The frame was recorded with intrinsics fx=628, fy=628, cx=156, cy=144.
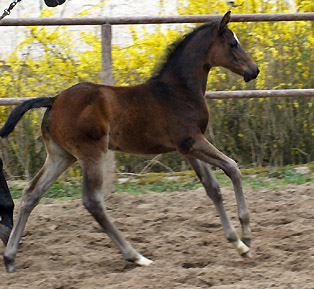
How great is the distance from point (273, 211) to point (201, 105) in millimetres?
1224

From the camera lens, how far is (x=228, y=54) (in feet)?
14.5

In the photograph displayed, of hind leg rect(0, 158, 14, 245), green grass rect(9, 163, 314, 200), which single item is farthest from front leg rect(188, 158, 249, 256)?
green grass rect(9, 163, 314, 200)

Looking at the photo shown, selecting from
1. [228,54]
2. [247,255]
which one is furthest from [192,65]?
[247,255]

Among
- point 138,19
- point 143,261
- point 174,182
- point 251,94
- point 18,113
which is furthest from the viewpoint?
point 174,182

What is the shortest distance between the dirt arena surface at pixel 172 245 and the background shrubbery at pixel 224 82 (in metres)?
1.41

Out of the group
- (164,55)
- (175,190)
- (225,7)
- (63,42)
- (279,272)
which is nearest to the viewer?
(279,272)

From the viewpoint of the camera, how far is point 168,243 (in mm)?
4328

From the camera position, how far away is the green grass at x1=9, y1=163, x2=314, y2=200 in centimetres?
603

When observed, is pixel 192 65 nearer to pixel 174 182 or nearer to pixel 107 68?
pixel 107 68

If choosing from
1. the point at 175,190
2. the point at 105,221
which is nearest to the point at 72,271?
the point at 105,221

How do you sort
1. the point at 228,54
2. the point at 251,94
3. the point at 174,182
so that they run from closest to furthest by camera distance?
the point at 228,54
the point at 251,94
the point at 174,182

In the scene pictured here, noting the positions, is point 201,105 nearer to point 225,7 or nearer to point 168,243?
point 168,243

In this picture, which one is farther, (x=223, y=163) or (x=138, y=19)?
(x=138, y=19)

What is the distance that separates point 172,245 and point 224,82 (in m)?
3.15
